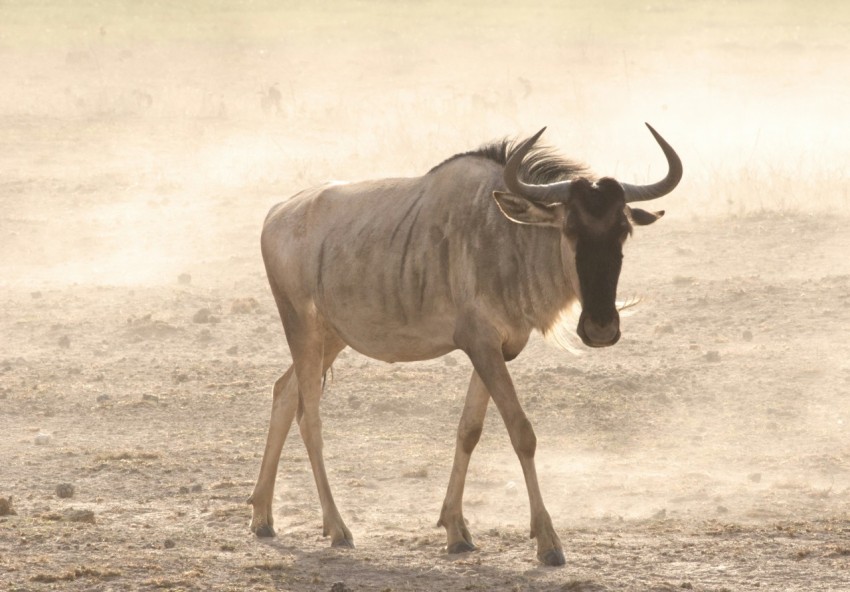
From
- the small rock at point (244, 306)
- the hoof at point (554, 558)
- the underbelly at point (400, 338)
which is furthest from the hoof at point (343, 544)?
the small rock at point (244, 306)

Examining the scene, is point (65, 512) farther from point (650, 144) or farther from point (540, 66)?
point (540, 66)

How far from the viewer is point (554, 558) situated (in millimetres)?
6340

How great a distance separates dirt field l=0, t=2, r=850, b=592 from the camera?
6.63 m

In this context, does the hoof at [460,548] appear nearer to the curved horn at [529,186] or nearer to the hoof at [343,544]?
the hoof at [343,544]

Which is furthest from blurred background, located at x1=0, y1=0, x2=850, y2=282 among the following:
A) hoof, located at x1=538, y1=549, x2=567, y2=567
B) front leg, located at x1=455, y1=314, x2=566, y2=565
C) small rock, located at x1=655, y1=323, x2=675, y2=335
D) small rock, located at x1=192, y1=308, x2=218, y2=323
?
hoof, located at x1=538, y1=549, x2=567, y2=567

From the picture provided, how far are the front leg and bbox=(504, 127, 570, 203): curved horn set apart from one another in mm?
624

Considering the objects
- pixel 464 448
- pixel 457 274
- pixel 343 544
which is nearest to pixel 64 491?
pixel 343 544

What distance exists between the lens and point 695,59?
30812 mm

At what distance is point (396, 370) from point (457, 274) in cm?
382

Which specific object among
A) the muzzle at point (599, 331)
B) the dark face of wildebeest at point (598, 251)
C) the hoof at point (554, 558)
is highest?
the dark face of wildebeest at point (598, 251)

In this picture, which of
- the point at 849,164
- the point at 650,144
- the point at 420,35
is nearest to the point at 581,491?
the point at 849,164

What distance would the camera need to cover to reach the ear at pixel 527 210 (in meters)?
6.42

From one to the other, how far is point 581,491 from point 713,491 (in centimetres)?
68

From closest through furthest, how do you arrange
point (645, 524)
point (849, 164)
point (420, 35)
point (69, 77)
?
point (645, 524), point (849, 164), point (69, 77), point (420, 35)
